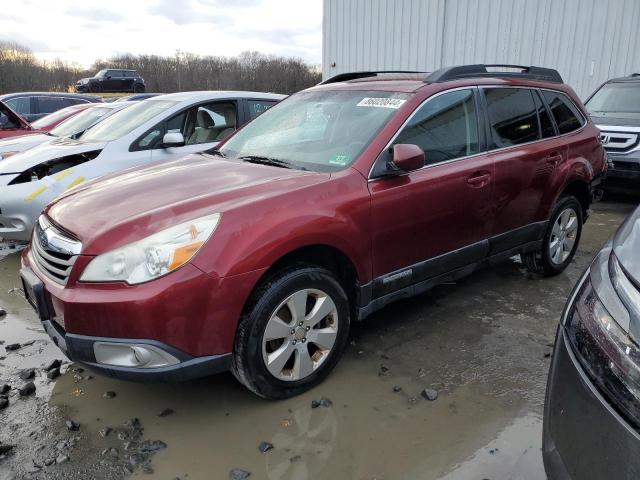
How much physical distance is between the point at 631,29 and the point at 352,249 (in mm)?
11900

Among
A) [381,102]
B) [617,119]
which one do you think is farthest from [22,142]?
[617,119]

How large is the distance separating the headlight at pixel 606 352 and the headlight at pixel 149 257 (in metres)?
1.55

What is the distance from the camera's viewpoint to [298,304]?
263 centimetres

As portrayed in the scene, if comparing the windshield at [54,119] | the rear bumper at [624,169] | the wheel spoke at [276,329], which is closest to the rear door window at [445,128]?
the wheel spoke at [276,329]

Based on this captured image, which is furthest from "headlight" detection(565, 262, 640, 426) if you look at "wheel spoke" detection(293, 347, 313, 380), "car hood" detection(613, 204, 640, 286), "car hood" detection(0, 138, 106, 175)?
"car hood" detection(0, 138, 106, 175)

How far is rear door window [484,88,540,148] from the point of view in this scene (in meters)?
3.74

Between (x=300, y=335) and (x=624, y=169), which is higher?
(x=624, y=169)

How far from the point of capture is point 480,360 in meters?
3.21

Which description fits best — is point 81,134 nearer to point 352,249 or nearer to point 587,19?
point 352,249

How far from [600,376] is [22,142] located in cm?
770

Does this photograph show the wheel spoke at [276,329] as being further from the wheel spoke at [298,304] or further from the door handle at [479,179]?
the door handle at [479,179]

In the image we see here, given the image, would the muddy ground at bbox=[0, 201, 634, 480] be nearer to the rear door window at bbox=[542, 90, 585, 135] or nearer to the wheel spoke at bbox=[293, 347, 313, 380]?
the wheel spoke at bbox=[293, 347, 313, 380]

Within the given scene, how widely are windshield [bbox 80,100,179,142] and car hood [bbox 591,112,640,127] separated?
643cm

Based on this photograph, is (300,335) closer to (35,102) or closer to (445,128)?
(445,128)
